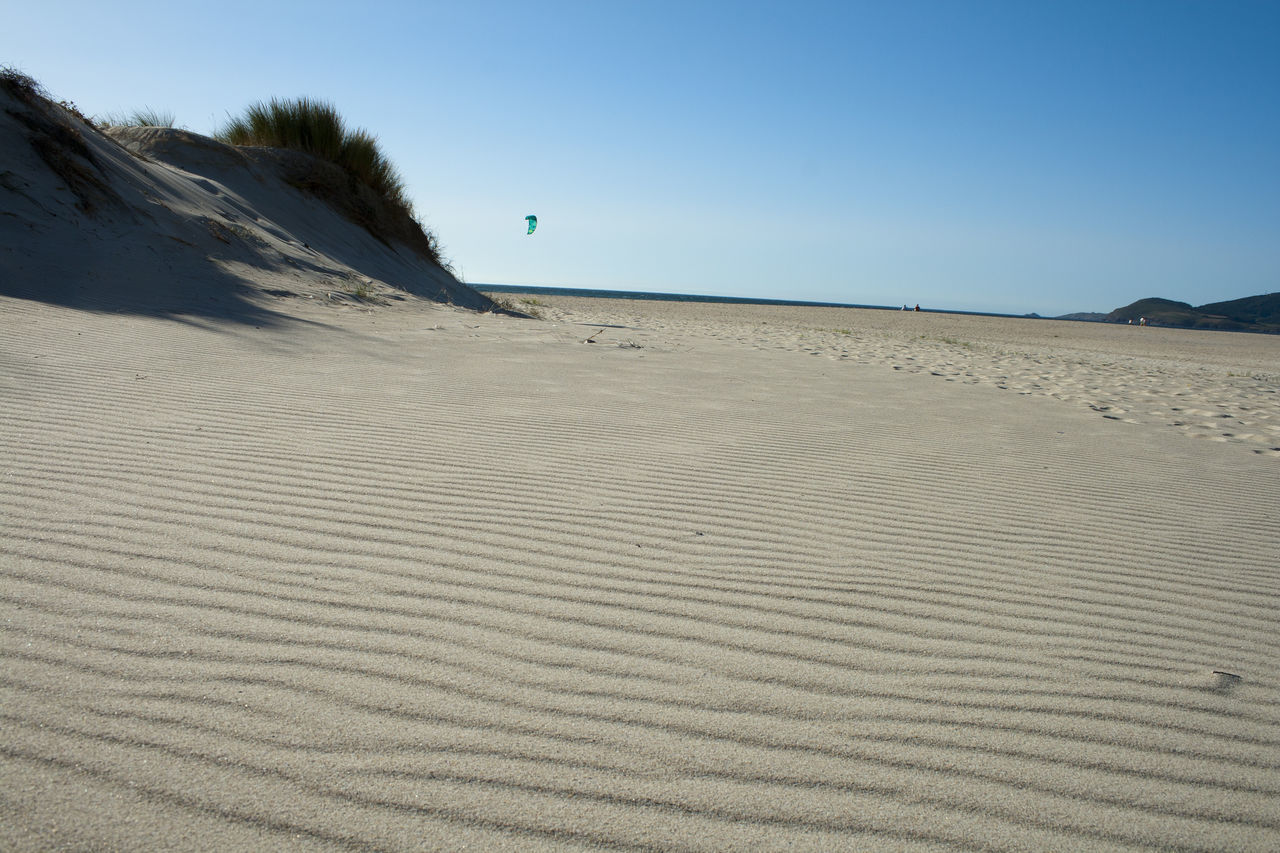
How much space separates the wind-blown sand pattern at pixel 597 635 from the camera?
1678 millimetres

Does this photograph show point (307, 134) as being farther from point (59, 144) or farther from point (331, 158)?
point (59, 144)

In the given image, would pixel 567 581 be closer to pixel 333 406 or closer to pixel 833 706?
pixel 833 706

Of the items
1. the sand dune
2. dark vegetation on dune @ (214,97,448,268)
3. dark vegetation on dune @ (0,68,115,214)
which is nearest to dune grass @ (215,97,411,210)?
dark vegetation on dune @ (214,97,448,268)

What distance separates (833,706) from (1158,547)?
8.39 feet

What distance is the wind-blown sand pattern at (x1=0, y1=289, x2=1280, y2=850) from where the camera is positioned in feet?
5.50

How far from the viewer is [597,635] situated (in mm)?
2402

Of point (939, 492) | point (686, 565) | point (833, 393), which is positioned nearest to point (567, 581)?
point (686, 565)

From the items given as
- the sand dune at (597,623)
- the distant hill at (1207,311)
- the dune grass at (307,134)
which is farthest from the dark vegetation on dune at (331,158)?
the distant hill at (1207,311)

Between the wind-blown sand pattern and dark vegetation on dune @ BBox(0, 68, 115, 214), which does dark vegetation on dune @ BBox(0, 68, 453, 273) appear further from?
the wind-blown sand pattern

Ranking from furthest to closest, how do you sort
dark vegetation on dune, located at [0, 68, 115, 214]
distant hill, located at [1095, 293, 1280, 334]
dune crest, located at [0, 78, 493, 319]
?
distant hill, located at [1095, 293, 1280, 334] < dark vegetation on dune, located at [0, 68, 115, 214] < dune crest, located at [0, 78, 493, 319]

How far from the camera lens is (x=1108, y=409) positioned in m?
8.27

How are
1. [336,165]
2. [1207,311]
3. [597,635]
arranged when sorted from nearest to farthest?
[597,635] → [336,165] → [1207,311]

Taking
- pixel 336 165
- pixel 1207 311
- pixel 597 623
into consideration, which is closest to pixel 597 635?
pixel 597 623

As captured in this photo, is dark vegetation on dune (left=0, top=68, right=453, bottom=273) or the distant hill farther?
the distant hill
